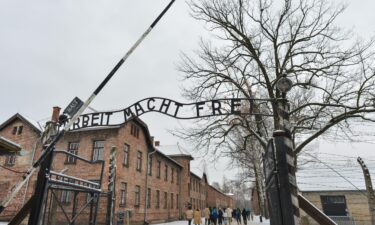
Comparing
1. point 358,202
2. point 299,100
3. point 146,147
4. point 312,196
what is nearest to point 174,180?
point 146,147

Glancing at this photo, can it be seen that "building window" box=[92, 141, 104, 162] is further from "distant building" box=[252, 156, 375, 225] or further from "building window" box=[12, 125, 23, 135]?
"distant building" box=[252, 156, 375, 225]

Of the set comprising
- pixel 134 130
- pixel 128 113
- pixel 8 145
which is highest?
pixel 134 130

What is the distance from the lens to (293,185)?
4598 millimetres

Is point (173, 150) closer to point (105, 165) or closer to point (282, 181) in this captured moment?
point (105, 165)

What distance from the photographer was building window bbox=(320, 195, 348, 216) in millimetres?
22000

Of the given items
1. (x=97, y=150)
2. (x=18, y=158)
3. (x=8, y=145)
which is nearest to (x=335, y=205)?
(x=97, y=150)

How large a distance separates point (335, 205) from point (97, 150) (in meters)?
19.1

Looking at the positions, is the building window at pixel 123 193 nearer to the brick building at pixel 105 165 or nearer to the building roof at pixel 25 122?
the brick building at pixel 105 165

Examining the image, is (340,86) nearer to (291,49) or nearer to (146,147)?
(291,49)

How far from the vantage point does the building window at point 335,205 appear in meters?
22.0

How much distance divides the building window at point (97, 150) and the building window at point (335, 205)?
18.0m

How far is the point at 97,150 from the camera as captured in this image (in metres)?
21.2

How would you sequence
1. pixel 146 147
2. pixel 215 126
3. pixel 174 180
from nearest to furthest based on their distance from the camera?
pixel 215 126 → pixel 146 147 → pixel 174 180

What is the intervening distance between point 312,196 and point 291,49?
13751 mm
